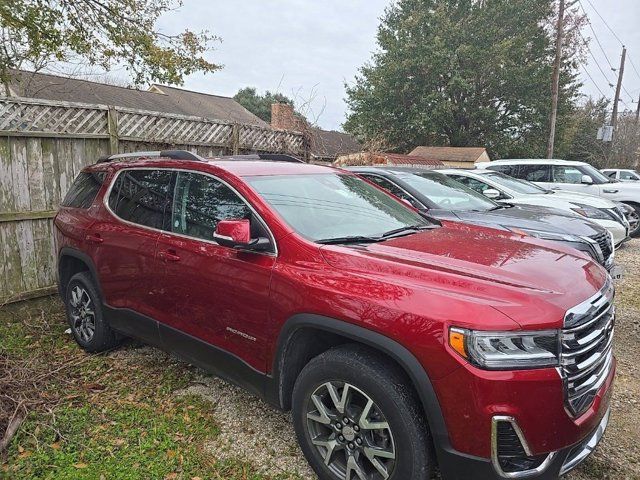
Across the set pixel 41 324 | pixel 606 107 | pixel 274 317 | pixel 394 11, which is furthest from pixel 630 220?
pixel 606 107

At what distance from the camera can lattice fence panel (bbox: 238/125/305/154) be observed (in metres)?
7.23

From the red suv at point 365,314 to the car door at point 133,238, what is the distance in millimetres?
16

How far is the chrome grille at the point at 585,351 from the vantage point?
1.94 m

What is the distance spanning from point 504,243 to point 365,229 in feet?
2.99

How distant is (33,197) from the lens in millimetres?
4824

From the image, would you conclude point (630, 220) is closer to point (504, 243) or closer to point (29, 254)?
point (504, 243)

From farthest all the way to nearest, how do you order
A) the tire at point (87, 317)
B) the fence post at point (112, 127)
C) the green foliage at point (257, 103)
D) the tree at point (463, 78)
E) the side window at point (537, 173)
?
the green foliage at point (257, 103), the tree at point (463, 78), the side window at point (537, 173), the fence post at point (112, 127), the tire at point (87, 317)

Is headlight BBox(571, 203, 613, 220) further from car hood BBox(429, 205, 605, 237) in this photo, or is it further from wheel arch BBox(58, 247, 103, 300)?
wheel arch BBox(58, 247, 103, 300)

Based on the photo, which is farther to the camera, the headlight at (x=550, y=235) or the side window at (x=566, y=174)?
the side window at (x=566, y=174)

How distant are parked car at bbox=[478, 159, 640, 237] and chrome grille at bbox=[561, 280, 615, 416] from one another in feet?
31.2

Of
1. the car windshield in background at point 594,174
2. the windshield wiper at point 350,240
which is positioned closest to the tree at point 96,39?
the windshield wiper at point 350,240

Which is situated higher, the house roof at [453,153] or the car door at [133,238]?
the house roof at [453,153]

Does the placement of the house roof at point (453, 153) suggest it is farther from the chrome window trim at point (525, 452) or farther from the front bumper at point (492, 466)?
the chrome window trim at point (525, 452)

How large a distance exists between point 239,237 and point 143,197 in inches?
56.6
